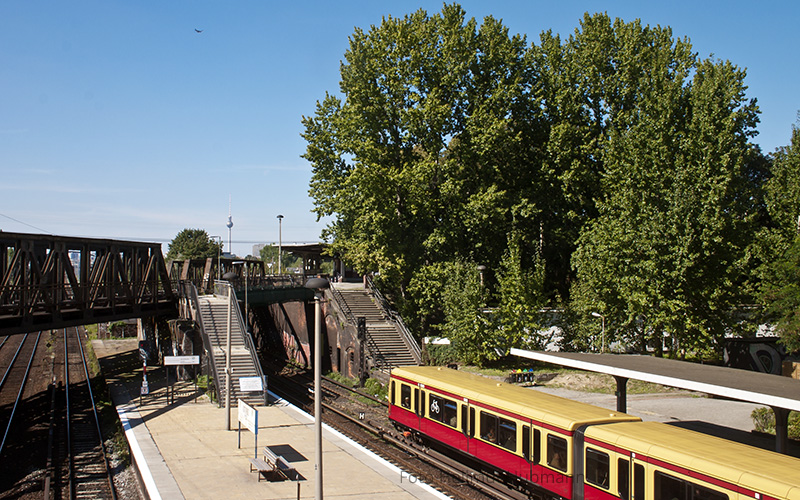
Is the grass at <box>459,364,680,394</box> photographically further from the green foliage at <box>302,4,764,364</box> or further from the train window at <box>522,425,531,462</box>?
the train window at <box>522,425,531,462</box>

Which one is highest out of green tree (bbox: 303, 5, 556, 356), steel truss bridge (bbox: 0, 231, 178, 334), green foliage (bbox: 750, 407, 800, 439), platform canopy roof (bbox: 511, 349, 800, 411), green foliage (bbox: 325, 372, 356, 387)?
green tree (bbox: 303, 5, 556, 356)

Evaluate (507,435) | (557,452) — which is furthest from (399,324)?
(557,452)

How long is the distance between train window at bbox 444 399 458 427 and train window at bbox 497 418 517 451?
7.68ft

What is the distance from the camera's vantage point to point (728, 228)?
31766mm

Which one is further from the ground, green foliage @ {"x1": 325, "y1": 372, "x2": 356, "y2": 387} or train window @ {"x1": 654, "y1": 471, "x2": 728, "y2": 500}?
train window @ {"x1": 654, "y1": 471, "x2": 728, "y2": 500}

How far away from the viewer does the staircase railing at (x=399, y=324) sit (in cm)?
3744

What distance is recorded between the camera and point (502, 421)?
673 inches

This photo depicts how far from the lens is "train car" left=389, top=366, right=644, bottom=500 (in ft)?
49.3

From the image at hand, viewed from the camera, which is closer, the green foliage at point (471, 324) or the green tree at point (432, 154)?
the green foliage at point (471, 324)

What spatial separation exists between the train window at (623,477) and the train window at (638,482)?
14 centimetres

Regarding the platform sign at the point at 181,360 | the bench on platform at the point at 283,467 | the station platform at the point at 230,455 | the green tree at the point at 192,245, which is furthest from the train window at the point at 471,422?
the green tree at the point at 192,245

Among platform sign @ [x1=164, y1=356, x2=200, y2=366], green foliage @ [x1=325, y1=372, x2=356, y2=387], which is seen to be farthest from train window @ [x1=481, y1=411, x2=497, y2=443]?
green foliage @ [x1=325, y1=372, x2=356, y2=387]

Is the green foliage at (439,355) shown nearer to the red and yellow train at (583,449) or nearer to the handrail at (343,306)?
the handrail at (343,306)

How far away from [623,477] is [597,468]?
819mm
